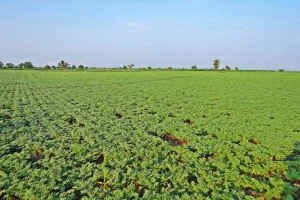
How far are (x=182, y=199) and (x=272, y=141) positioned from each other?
551 cm

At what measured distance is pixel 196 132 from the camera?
9398 mm

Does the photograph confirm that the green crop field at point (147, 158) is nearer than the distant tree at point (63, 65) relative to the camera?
Yes

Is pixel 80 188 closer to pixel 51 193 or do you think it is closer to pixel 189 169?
pixel 51 193

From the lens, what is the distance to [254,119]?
1218 centimetres

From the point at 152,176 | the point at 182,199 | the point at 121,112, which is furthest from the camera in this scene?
the point at 121,112

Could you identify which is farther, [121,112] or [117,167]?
[121,112]

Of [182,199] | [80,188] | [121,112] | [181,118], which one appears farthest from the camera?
[121,112]

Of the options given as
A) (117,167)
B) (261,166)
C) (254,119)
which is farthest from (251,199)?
(254,119)

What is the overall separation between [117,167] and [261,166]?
4.04 m

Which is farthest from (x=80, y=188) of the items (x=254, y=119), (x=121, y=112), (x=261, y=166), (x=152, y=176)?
(x=254, y=119)

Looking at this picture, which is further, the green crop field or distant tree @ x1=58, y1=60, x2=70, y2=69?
distant tree @ x1=58, y1=60, x2=70, y2=69

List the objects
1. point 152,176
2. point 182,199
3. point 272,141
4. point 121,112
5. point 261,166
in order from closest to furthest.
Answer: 1. point 182,199
2. point 152,176
3. point 261,166
4. point 272,141
5. point 121,112

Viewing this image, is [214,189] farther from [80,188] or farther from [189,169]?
[80,188]

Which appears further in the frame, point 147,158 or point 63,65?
point 63,65
